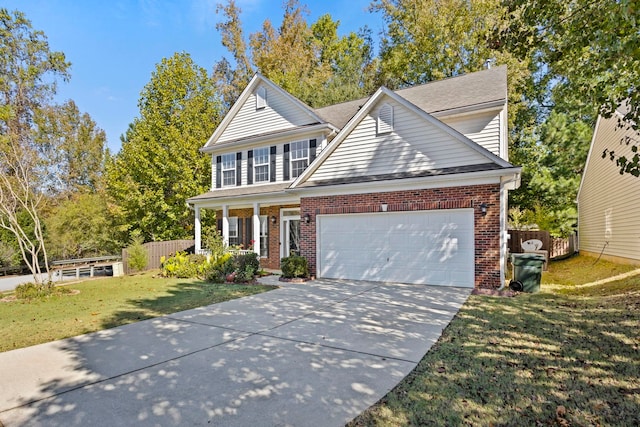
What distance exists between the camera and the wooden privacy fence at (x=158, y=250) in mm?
15417

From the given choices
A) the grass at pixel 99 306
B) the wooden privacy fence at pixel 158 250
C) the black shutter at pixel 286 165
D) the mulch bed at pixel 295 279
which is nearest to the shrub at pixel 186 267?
the grass at pixel 99 306

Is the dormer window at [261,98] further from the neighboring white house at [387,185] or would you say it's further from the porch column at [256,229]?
the porch column at [256,229]

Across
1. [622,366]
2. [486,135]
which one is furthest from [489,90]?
[622,366]

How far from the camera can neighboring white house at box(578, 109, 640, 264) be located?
12648 mm

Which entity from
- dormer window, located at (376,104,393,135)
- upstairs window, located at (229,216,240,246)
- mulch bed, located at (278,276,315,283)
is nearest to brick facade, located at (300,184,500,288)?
dormer window, located at (376,104,393,135)

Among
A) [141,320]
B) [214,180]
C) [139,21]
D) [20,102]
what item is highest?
[139,21]

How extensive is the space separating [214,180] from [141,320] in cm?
1098

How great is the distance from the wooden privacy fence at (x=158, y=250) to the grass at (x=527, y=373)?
1383 cm

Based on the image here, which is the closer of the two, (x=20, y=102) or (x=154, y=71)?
(x=154, y=71)

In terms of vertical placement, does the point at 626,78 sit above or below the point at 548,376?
above

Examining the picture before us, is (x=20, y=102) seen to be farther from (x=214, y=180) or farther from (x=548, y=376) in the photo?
(x=548, y=376)

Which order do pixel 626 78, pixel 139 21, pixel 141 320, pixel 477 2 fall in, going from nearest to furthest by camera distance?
pixel 141 320
pixel 626 78
pixel 139 21
pixel 477 2

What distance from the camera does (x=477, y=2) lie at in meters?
22.9

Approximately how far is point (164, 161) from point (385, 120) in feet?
46.6
